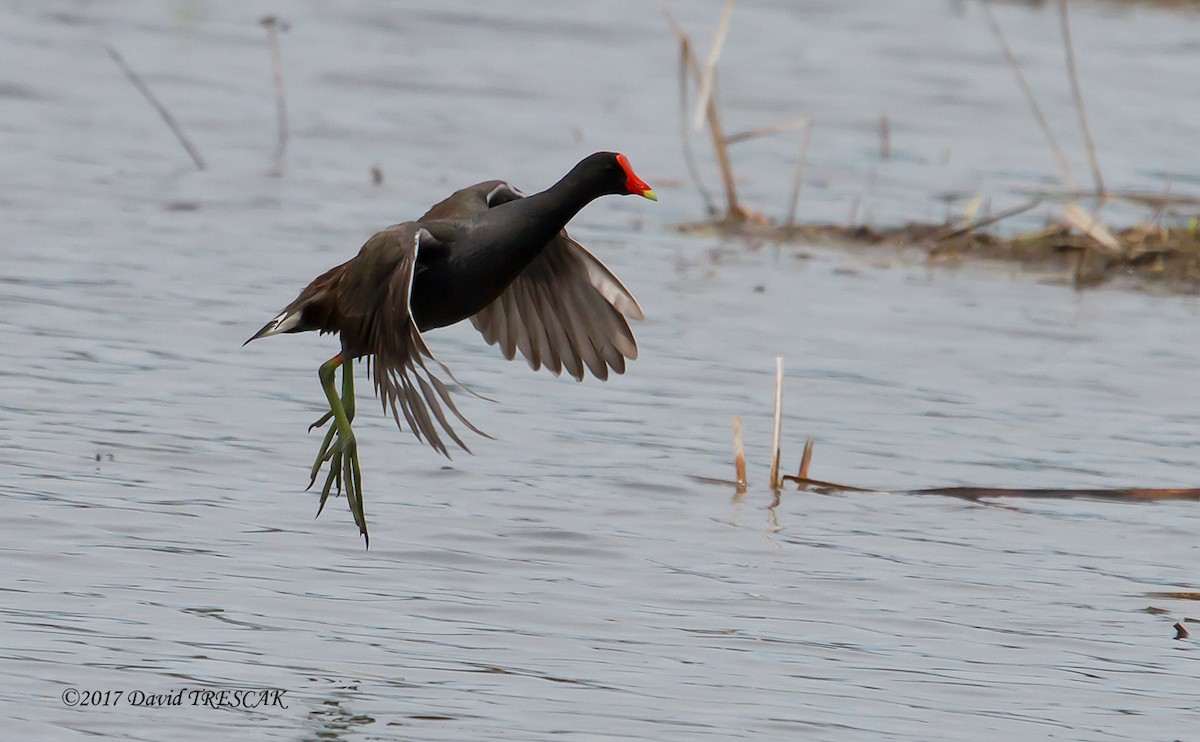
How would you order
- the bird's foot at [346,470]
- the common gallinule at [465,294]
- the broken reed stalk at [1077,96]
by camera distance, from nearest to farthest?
the common gallinule at [465,294], the bird's foot at [346,470], the broken reed stalk at [1077,96]

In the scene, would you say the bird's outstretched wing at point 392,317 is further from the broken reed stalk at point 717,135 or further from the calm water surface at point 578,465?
the broken reed stalk at point 717,135

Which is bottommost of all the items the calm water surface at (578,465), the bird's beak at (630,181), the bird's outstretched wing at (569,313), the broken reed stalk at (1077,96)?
the calm water surface at (578,465)

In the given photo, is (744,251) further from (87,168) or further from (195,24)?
(195,24)

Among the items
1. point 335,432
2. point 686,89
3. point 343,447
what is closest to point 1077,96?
point 686,89

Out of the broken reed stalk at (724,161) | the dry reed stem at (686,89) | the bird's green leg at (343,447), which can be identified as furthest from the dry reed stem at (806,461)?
the broken reed stalk at (724,161)

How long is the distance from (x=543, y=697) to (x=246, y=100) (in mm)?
9932

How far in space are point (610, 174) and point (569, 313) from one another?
1.77 ft

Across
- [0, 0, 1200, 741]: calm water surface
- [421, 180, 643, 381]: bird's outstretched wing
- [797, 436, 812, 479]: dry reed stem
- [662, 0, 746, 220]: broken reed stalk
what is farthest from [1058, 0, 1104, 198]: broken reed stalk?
[421, 180, 643, 381]: bird's outstretched wing

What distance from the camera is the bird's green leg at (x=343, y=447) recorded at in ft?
17.2

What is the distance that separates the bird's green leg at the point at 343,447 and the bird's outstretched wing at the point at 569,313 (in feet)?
1.70

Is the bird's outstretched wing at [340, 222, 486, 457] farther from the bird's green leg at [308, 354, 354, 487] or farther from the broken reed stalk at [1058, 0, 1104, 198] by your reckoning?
the broken reed stalk at [1058, 0, 1104, 198]

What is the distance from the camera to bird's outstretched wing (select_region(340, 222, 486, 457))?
4.78 m

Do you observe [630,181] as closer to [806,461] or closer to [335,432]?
[335,432]

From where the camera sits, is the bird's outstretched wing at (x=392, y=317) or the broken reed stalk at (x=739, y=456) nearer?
the bird's outstretched wing at (x=392, y=317)
